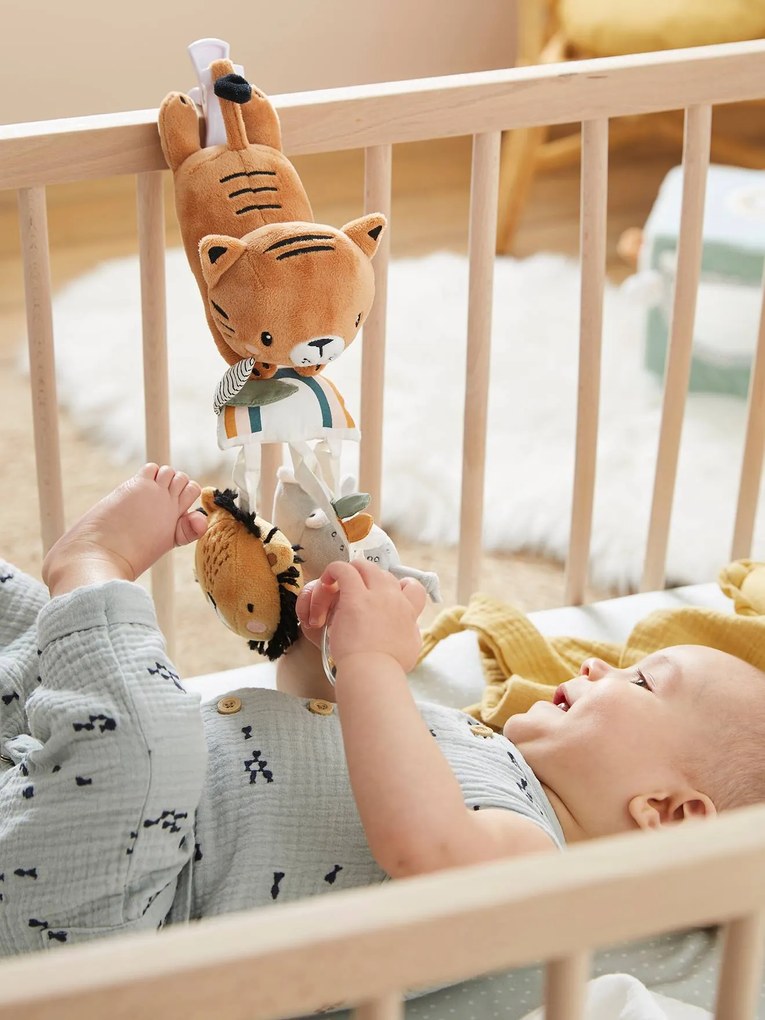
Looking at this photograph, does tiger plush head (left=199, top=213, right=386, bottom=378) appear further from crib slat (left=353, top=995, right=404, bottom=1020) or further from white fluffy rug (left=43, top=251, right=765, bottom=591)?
white fluffy rug (left=43, top=251, right=765, bottom=591)

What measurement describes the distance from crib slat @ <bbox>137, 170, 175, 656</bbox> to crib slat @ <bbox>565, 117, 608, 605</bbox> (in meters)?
0.35

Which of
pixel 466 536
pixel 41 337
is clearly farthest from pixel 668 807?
pixel 41 337

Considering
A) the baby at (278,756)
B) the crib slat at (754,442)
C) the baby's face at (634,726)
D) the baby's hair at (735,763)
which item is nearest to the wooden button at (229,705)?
the baby at (278,756)

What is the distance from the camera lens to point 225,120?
83 centimetres

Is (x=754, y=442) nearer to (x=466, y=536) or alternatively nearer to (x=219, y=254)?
(x=466, y=536)

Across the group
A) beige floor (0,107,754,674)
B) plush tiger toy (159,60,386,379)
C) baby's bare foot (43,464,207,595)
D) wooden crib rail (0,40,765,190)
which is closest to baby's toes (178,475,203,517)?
baby's bare foot (43,464,207,595)

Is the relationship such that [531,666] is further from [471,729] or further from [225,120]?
[225,120]

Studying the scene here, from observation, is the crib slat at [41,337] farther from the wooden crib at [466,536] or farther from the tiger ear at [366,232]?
the tiger ear at [366,232]

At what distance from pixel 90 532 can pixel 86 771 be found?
0.19m

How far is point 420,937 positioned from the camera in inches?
15.3

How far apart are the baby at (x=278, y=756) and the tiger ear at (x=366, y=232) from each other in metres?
0.20

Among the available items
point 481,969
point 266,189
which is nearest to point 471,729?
point 266,189

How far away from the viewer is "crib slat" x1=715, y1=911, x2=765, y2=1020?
1.42 feet

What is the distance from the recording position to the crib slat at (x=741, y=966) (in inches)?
17.0
